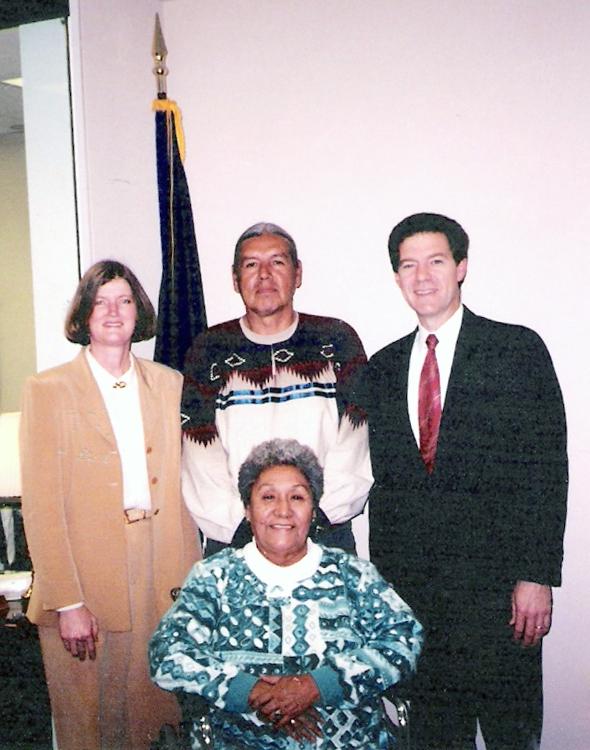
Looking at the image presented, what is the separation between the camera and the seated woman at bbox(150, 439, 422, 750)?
1775 mm

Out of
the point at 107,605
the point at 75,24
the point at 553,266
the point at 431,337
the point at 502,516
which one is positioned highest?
the point at 75,24

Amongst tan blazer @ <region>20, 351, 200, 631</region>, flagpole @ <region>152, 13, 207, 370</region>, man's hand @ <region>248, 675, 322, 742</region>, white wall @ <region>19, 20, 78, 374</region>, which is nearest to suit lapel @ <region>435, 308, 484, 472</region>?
man's hand @ <region>248, 675, 322, 742</region>

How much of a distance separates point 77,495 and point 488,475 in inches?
46.7

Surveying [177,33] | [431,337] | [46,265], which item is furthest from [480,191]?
[46,265]

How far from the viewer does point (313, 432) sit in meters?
2.17

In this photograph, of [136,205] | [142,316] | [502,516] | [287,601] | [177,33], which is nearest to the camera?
[287,601]

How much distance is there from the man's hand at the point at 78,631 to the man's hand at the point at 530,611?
1215 millimetres

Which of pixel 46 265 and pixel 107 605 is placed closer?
pixel 107 605

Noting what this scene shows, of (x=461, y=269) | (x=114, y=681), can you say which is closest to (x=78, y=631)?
(x=114, y=681)

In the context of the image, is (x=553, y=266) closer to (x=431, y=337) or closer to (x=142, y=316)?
(x=431, y=337)

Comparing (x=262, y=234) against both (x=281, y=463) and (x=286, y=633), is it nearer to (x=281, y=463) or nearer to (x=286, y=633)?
(x=281, y=463)

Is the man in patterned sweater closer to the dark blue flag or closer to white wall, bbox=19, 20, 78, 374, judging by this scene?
the dark blue flag

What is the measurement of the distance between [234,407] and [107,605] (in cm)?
70

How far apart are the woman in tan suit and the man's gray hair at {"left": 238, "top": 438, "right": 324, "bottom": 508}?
0.34m
